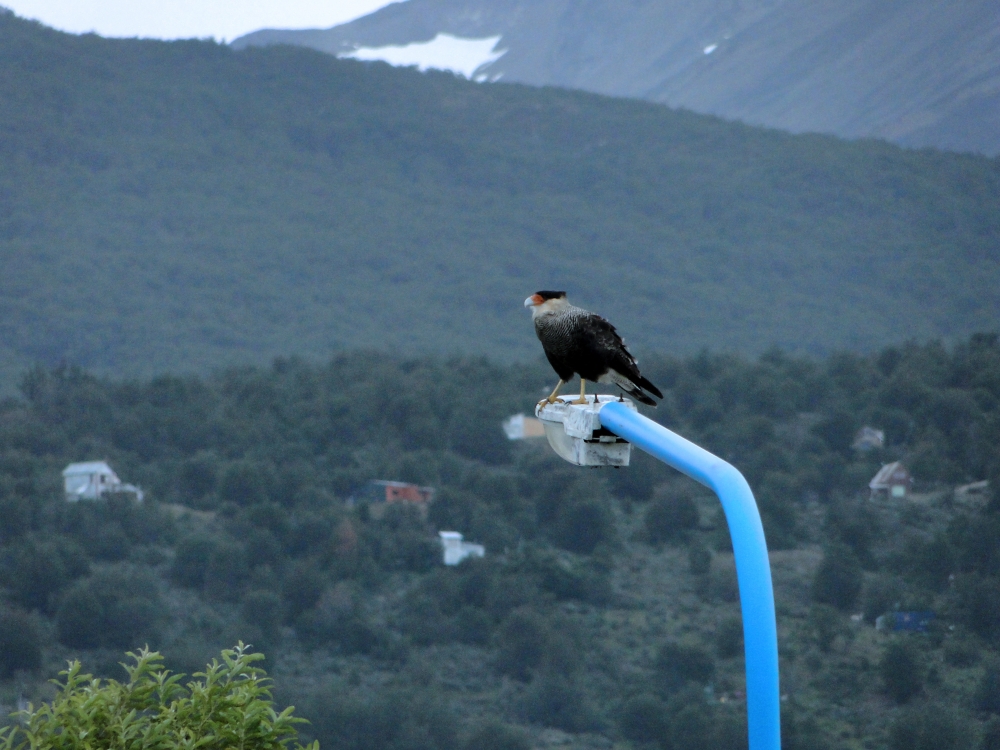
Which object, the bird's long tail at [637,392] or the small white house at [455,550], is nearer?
the bird's long tail at [637,392]

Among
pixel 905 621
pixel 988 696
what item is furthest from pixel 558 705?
pixel 988 696

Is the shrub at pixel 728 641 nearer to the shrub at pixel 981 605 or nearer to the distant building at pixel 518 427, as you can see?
the shrub at pixel 981 605

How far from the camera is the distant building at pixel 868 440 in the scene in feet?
183

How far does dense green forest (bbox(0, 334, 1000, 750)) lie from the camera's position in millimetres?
39219

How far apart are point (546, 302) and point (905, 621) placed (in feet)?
141

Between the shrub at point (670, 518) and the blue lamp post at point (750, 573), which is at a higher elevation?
the blue lamp post at point (750, 573)

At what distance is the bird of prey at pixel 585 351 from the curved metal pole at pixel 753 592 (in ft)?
3.27

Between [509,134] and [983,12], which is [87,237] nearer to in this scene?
[509,134]

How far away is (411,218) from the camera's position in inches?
3401

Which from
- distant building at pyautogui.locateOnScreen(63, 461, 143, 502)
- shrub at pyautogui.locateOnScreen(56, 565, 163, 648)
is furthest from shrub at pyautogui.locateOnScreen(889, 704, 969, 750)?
distant building at pyautogui.locateOnScreen(63, 461, 143, 502)

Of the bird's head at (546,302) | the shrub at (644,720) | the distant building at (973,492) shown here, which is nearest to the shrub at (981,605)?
the distant building at (973,492)

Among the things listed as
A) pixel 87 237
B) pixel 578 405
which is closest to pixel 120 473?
pixel 87 237

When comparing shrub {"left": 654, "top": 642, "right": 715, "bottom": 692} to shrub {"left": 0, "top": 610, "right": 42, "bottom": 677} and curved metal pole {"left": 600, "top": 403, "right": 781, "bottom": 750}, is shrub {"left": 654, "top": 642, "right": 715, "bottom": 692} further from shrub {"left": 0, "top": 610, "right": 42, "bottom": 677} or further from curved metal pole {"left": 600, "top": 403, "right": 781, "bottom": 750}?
curved metal pole {"left": 600, "top": 403, "right": 781, "bottom": 750}

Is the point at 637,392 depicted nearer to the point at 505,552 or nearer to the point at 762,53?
the point at 505,552
